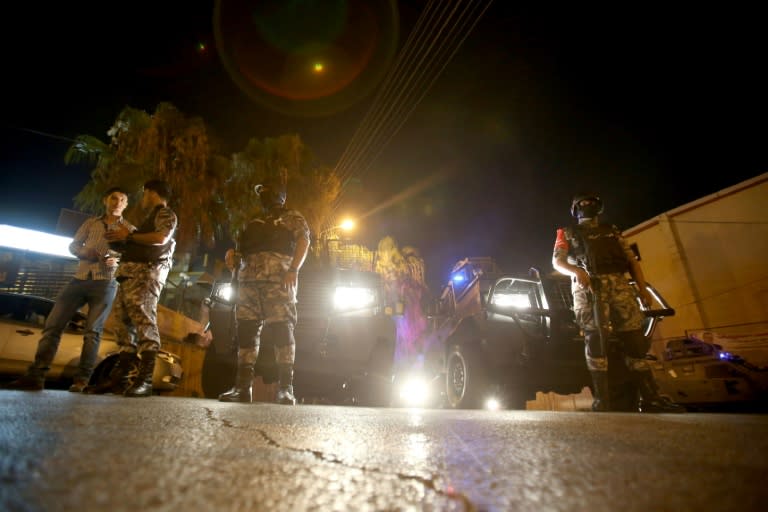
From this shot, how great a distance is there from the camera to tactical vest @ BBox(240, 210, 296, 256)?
3.65 meters

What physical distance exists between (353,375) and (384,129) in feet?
35.4

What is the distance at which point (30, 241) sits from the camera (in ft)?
38.3

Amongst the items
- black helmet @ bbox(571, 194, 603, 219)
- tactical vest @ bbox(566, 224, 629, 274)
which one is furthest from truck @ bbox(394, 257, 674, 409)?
black helmet @ bbox(571, 194, 603, 219)

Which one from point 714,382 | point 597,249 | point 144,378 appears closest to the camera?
point 144,378

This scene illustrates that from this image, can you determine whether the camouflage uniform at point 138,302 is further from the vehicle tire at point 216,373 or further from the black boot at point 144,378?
the vehicle tire at point 216,373

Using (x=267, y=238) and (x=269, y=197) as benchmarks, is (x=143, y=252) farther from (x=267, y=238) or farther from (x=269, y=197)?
(x=269, y=197)

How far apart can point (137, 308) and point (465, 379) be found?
3786 mm

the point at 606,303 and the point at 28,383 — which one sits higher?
the point at 606,303

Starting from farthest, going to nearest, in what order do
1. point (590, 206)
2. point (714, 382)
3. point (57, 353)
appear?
point (714, 382) → point (57, 353) → point (590, 206)

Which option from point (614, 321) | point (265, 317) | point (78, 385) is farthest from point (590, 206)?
point (78, 385)

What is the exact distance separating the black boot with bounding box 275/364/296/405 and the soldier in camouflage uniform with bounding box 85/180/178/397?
111 centimetres

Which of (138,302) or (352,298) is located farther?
(352,298)

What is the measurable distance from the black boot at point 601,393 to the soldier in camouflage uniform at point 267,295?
2.77 metres

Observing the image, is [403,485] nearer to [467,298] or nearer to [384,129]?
[467,298]
